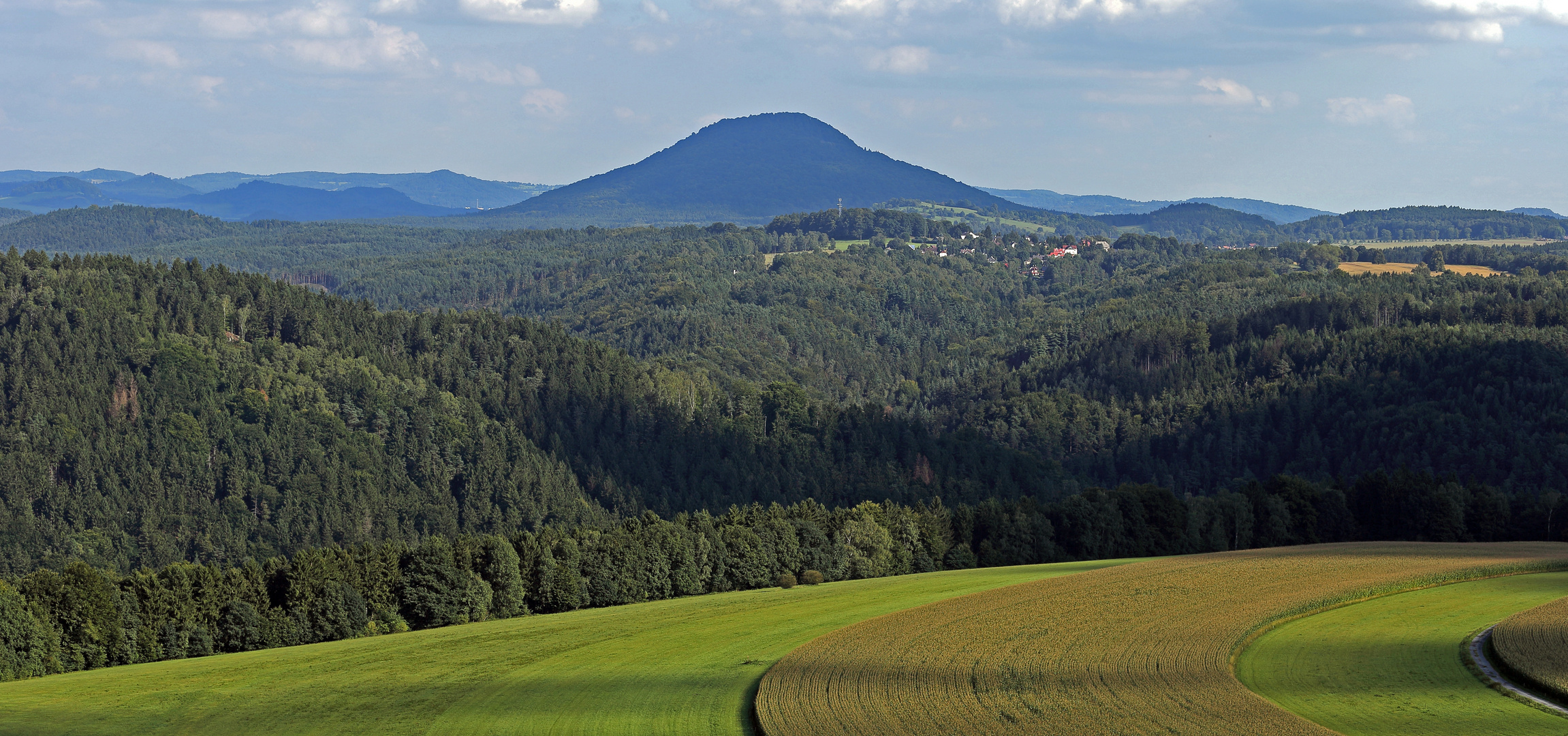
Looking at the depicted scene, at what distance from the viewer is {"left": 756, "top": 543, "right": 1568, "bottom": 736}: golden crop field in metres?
46.4

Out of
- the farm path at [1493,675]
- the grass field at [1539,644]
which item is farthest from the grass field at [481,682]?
the grass field at [1539,644]

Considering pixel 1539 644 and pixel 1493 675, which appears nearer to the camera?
pixel 1493 675

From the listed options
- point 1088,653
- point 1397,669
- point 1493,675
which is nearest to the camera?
point 1493,675

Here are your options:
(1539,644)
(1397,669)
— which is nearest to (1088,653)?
(1397,669)

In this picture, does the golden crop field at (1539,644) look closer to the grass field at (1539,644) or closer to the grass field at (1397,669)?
the grass field at (1539,644)

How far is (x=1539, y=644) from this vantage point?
184ft

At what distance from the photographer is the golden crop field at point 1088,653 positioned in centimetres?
4641

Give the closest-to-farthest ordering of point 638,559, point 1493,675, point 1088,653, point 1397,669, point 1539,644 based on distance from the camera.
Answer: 1. point 1493,675
2. point 1397,669
3. point 1539,644
4. point 1088,653
5. point 638,559

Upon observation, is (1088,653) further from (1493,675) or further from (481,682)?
(481,682)

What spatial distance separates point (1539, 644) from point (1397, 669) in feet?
23.3

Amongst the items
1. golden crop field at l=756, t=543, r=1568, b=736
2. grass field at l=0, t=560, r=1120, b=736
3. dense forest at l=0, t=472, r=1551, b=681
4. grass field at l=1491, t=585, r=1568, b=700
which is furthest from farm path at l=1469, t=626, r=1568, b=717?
dense forest at l=0, t=472, r=1551, b=681

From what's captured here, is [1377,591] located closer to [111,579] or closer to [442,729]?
[442,729]

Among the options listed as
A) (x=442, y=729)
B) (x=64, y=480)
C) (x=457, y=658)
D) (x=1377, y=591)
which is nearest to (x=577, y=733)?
(x=442, y=729)

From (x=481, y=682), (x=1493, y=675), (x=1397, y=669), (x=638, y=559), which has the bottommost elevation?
(x=638, y=559)
